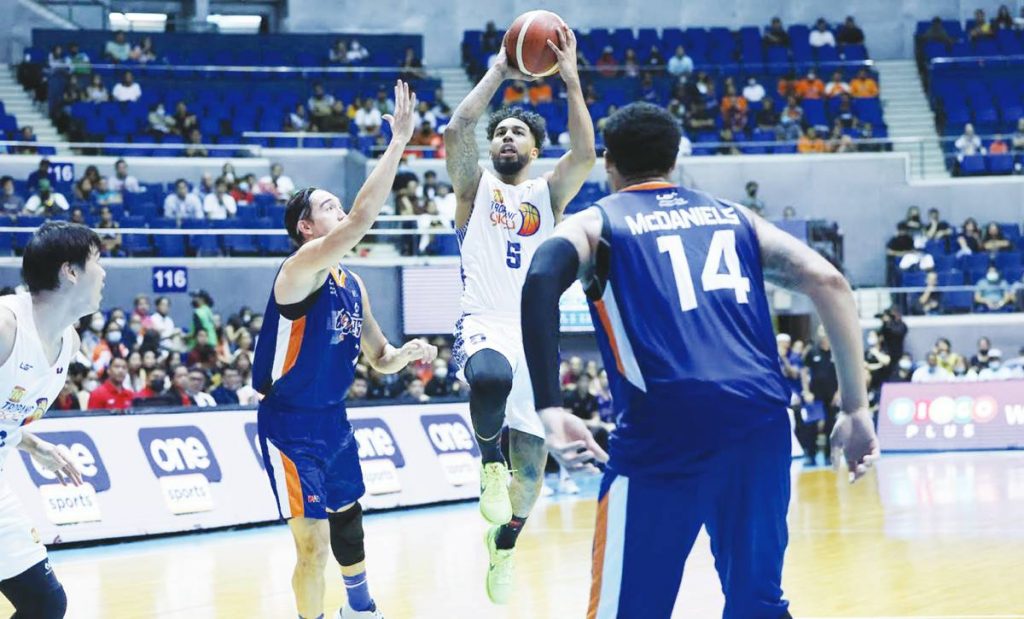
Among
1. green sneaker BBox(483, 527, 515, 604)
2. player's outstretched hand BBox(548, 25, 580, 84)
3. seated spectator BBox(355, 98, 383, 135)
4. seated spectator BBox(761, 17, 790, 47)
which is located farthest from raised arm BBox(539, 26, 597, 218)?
seated spectator BBox(761, 17, 790, 47)

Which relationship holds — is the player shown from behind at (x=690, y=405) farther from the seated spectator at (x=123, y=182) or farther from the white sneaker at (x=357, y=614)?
the seated spectator at (x=123, y=182)

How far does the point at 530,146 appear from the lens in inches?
304

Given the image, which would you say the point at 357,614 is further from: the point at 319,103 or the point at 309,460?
the point at 319,103

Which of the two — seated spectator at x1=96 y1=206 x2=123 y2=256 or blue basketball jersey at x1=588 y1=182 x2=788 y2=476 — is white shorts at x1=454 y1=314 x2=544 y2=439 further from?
seated spectator at x1=96 y1=206 x2=123 y2=256

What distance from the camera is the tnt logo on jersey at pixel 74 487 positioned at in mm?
12125

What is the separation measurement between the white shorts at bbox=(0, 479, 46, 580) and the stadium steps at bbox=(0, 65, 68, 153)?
21.6 metres

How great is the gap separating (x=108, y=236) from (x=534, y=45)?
53.1ft

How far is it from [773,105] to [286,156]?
417 inches

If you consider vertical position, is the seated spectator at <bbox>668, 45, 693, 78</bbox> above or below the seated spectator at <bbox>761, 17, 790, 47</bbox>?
below

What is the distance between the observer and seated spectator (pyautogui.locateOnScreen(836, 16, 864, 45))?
32219 mm

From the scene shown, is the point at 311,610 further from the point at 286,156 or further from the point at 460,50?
the point at 460,50

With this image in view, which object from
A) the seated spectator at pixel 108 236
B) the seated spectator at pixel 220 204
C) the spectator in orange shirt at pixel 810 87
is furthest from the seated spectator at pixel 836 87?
the seated spectator at pixel 108 236

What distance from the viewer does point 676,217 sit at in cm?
438

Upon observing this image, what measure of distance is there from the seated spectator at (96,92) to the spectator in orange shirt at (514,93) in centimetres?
790
